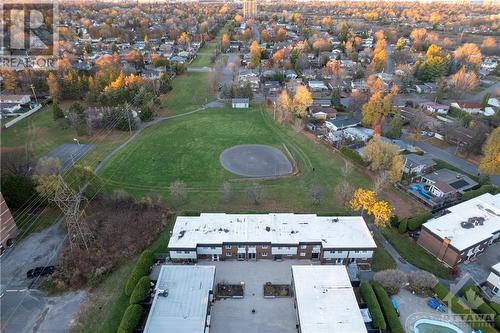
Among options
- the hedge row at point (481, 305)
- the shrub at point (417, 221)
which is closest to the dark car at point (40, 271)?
the shrub at point (417, 221)

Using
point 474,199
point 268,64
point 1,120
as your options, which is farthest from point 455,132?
point 1,120

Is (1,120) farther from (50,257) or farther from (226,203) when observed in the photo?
(226,203)

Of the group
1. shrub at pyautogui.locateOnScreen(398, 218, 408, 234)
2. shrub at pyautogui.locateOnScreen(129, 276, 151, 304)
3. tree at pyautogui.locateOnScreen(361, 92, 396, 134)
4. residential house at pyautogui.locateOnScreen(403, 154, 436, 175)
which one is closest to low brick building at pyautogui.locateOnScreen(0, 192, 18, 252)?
shrub at pyautogui.locateOnScreen(129, 276, 151, 304)

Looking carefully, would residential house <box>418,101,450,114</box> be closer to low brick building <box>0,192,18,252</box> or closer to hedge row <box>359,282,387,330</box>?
hedge row <box>359,282,387,330</box>

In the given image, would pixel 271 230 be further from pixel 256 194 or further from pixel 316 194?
pixel 316 194

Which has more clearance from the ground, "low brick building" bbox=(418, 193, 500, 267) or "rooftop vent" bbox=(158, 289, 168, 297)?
"low brick building" bbox=(418, 193, 500, 267)
